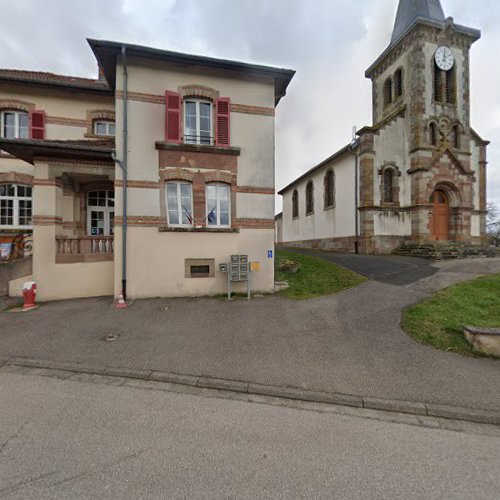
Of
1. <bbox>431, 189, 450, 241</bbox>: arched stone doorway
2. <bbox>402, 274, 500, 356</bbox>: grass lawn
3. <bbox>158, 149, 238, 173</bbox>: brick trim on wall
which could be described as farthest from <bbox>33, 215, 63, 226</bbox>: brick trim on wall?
<bbox>431, 189, 450, 241</bbox>: arched stone doorway

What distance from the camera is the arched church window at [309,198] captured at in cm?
2144

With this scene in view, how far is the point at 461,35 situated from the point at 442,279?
17.2 m

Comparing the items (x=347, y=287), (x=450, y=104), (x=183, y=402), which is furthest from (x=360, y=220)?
(x=183, y=402)

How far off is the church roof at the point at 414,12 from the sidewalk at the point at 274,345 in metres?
20.1

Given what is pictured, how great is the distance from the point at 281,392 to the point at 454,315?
476cm

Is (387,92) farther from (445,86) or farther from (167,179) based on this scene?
(167,179)

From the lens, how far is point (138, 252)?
790 centimetres

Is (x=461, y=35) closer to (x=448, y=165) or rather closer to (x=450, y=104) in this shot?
(x=450, y=104)

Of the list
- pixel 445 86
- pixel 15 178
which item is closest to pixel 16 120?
pixel 15 178

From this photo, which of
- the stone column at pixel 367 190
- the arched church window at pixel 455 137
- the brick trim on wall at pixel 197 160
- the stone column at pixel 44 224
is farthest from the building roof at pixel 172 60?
the arched church window at pixel 455 137

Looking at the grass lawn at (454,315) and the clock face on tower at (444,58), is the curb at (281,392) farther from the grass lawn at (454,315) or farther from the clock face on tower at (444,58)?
the clock face on tower at (444,58)

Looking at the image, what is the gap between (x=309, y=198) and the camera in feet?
71.9

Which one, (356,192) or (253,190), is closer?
(253,190)

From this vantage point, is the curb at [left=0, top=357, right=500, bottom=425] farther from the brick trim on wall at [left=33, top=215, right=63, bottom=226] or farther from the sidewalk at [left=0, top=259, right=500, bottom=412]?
the brick trim on wall at [left=33, top=215, right=63, bottom=226]
